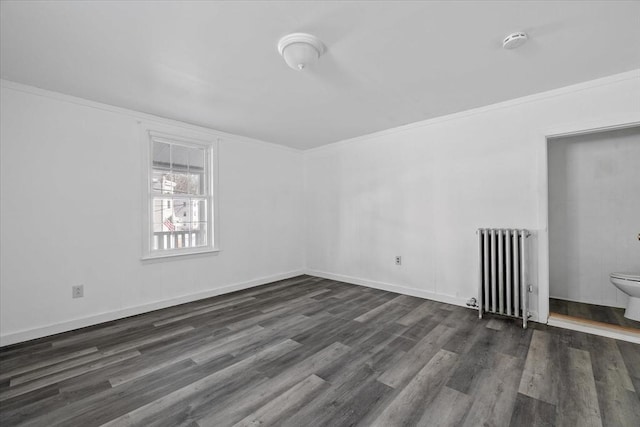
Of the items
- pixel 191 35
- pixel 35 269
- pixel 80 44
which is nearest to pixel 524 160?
pixel 191 35

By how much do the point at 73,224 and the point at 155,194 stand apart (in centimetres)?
90

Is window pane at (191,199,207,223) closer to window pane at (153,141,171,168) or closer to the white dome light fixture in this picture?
window pane at (153,141,171,168)

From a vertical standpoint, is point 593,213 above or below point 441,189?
below

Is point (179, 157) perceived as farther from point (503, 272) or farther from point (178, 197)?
point (503, 272)

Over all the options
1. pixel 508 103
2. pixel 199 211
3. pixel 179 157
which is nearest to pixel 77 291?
pixel 199 211

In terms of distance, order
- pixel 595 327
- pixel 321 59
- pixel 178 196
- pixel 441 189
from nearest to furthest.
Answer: pixel 321 59 → pixel 595 327 → pixel 441 189 → pixel 178 196

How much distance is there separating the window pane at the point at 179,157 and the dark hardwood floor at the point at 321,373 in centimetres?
202

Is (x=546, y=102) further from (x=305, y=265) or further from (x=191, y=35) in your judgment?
(x=305, y=265)

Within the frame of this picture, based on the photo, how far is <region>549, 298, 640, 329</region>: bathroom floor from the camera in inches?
116

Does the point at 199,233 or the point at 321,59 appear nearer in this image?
the point at 321,59

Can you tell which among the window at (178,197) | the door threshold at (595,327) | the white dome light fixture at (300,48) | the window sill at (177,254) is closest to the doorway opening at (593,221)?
the door threshold at (595,327)

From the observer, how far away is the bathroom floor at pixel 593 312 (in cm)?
294

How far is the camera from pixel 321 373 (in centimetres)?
210

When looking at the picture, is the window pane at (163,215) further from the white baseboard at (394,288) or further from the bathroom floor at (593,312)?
the bathroom floor at (593,312)
